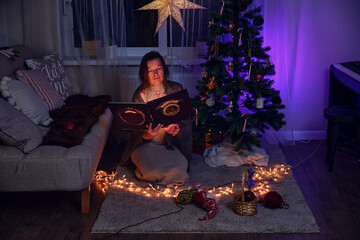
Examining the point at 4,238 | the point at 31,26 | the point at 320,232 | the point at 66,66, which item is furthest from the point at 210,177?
the point at 31,26

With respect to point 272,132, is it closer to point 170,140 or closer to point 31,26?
point 170,140

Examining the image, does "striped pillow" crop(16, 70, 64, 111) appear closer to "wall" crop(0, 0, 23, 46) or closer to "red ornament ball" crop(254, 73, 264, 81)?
"wall" crop(0, 0, 23, 46)

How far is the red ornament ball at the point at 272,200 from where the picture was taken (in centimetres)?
246

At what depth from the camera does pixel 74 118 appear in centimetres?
295

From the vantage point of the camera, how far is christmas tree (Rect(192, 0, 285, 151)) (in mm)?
3076

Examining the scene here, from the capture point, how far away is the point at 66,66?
3.83m

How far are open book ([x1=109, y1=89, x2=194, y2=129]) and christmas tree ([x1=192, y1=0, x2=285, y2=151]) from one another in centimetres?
50

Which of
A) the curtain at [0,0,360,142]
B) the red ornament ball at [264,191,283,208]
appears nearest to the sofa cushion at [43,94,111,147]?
the curtain at [0,0,360,142]

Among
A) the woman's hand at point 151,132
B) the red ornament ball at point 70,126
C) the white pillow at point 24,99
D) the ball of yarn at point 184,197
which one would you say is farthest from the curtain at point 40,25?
the ball of yarn at point 184,197

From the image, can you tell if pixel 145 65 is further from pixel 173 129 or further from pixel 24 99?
pixel 24 99

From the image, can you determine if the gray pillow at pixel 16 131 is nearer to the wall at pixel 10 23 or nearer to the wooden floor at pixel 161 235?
the wooden floor at pixel 161 235

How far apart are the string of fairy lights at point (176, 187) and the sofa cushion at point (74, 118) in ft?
1.33

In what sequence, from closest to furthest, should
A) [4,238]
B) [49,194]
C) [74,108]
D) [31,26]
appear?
[4,238]
[49,194]
[74,108]
[31,26]

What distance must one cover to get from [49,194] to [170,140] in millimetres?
934
